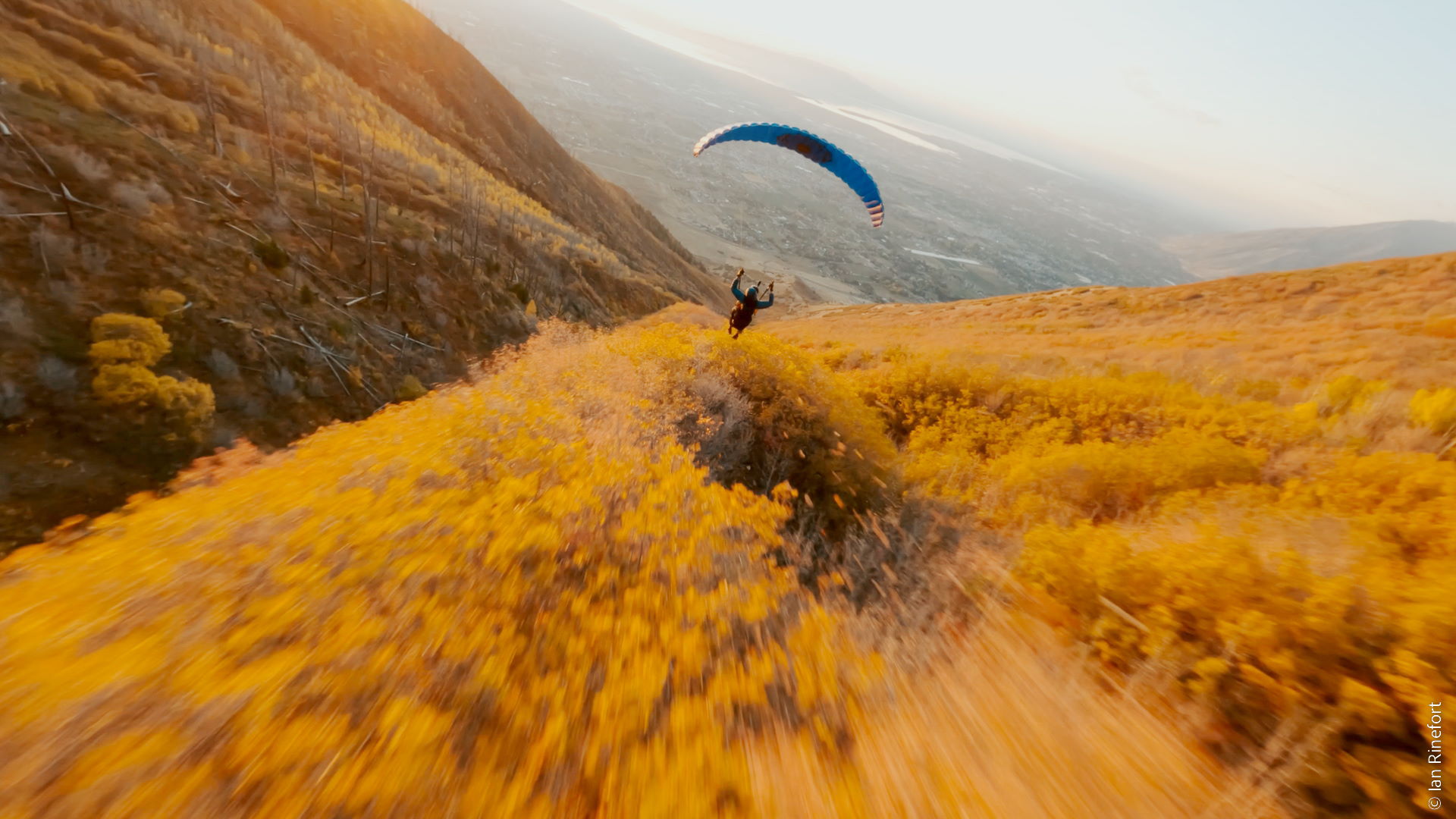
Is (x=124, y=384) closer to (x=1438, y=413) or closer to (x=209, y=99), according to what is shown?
(x=209, y=99)

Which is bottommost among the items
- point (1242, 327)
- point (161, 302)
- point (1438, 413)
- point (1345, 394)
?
point (161, 302)

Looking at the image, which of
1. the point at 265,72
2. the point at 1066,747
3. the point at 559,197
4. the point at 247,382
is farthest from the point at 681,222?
the point at 1066,747

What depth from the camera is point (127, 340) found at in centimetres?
859

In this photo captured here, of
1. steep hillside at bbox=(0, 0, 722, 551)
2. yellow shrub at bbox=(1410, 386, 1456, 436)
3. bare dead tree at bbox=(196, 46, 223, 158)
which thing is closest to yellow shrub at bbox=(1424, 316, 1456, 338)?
yellow shrub at bbox=(1410, 386, 1456, 436)

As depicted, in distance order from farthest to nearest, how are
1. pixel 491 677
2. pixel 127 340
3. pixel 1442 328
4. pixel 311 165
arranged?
pixel 311 165 → pixel 1442 328 → pixel 127 340 → pixel 491 677

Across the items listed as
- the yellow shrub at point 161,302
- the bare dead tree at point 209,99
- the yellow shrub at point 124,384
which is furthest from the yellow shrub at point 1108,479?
the bare dead tree at point 209,99

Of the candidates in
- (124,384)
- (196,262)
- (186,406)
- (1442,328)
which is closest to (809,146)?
(196,262)

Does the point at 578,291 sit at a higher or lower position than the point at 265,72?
lower

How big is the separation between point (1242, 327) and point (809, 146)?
19.2 meters

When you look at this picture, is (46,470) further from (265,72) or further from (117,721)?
(265,72)

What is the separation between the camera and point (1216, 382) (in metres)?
11.3

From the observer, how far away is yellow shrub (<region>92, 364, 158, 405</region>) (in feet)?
26.4

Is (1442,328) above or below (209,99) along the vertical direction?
above

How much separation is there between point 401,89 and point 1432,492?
194 ft
